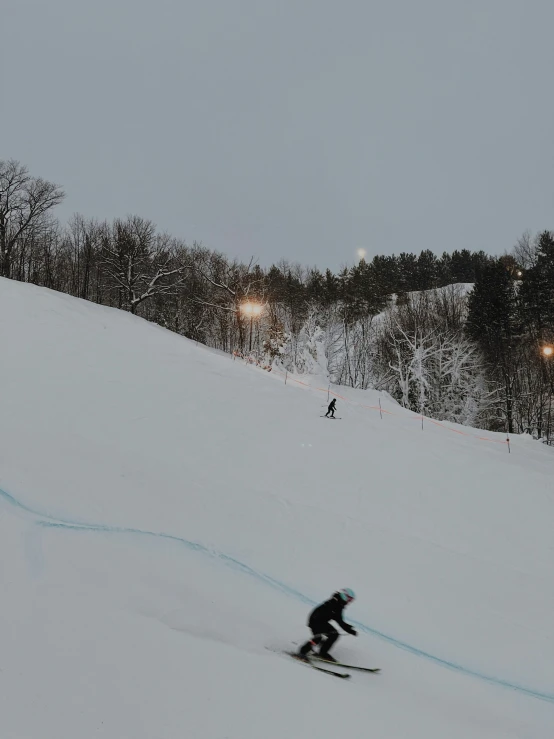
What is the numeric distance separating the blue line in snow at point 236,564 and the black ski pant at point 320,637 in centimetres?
156

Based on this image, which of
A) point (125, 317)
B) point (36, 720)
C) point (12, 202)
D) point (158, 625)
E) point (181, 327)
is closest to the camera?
point (36, 720)

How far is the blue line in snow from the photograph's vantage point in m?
6.66

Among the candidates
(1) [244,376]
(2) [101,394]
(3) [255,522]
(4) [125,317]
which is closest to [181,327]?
(4) [125,317]

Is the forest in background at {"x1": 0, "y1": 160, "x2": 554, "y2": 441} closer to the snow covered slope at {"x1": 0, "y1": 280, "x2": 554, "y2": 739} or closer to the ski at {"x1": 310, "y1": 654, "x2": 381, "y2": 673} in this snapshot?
the snow covered slope at {"x1": 0, "y1": 280, "x2": 554, "y2": 739}

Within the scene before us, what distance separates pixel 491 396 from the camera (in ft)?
128

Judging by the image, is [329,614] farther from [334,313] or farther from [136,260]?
[334,313]

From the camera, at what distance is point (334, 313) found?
167 ft

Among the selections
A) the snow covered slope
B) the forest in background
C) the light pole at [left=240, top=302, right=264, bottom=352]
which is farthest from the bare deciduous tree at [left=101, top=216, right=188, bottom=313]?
the snow covered slope

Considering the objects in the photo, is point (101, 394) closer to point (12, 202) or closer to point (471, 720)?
point (471, 720)

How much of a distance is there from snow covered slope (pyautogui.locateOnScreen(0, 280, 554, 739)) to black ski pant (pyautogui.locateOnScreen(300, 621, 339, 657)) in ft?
1.61

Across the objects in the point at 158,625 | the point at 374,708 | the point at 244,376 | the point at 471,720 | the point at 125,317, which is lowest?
the point at 471,720

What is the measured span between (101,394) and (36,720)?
43.2 ft

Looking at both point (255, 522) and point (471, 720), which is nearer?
point (471, 720)

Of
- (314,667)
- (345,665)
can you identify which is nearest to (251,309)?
(345,665)
